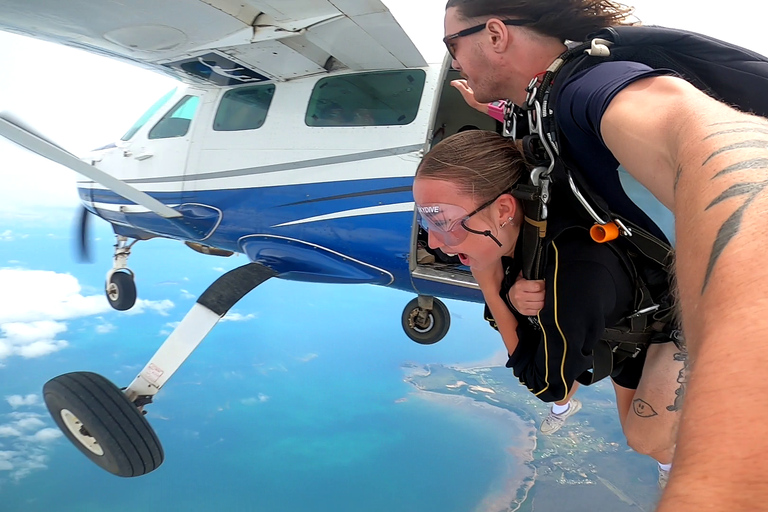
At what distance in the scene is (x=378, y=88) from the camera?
3219 millimetres

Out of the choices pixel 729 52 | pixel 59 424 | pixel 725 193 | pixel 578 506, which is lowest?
pixel 578 506

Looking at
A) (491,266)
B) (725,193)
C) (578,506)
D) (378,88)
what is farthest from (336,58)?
(578,506)

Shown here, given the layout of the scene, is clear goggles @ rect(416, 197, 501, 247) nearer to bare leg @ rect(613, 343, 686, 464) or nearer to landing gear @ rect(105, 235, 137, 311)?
bare leg @ rect(613, 343, 686, 464)

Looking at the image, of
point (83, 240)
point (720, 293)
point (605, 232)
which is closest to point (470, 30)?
point (605, 232)

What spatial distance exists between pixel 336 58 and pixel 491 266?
2.23m

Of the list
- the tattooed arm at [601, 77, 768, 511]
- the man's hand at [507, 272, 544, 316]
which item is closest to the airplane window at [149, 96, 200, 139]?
the man's hand at [507, 272, 544, 316]

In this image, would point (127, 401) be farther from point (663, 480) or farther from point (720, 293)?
point (720, 293)

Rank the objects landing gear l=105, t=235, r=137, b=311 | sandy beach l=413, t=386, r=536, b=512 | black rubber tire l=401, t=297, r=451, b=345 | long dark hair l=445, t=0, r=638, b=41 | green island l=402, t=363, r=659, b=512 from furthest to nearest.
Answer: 1. green island l=402, t=363, r=659, b=512
2. sandy beach l=413, t=386, r=536, b=512
3. landing gear l=105, t=235, r=137, b=311
4. black rubber tire l=401, t=297, r=451, b=345
5. long dark hair l=445, t=0, r=638, b=41

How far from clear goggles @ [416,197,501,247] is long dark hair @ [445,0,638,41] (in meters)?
0.45

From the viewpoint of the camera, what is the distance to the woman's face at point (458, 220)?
49.6 inches

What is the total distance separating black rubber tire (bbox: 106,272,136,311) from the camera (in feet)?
18.4

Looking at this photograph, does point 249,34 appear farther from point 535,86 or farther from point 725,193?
point 725,193

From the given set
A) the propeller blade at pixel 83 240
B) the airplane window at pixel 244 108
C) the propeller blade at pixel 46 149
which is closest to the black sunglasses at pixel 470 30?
the airplane window at pixel 244 108

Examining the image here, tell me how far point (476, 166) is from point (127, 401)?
2.89 metres
